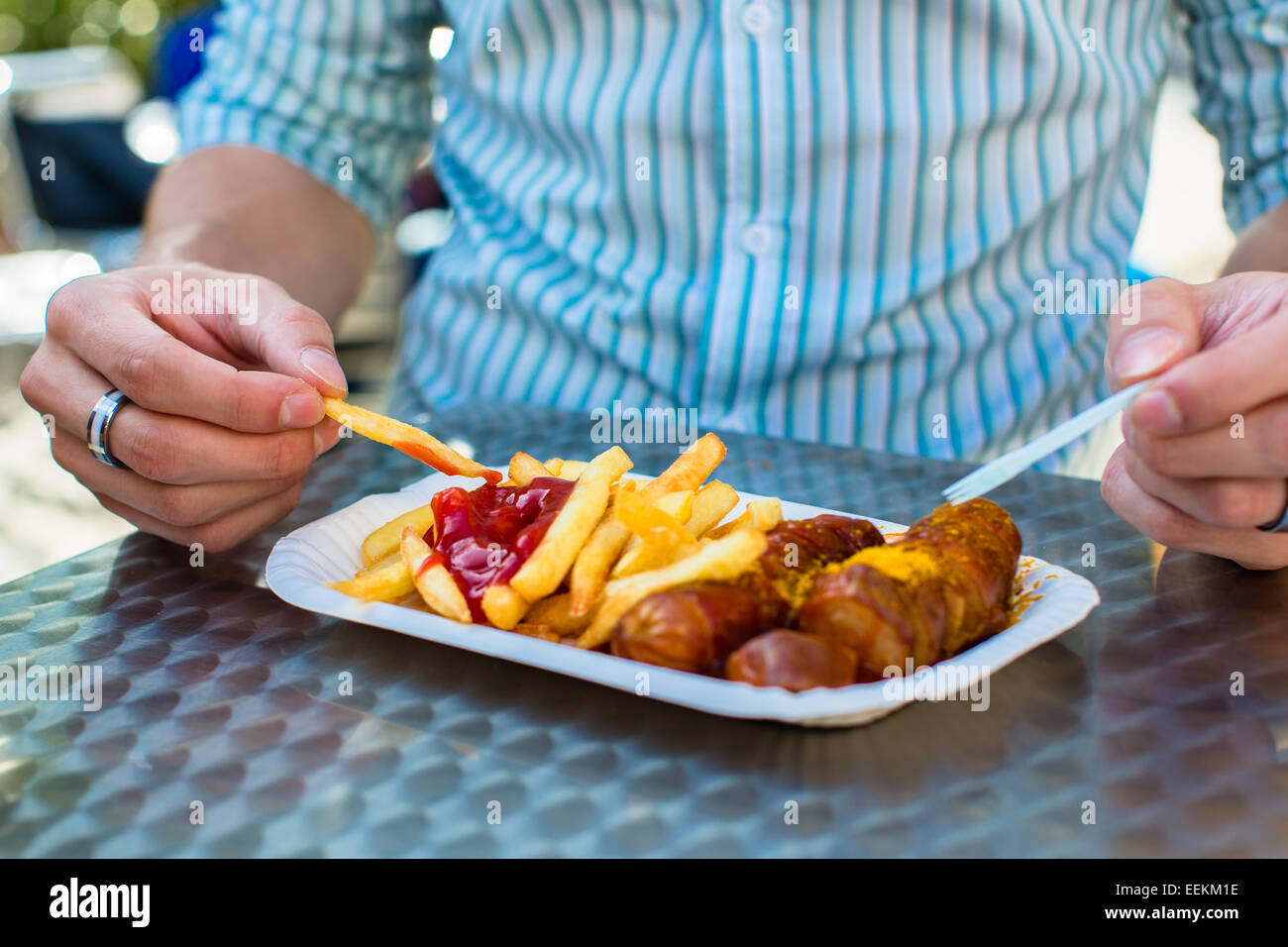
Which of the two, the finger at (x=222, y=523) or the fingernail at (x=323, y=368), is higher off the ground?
the fingernail at (x=323, y=368)

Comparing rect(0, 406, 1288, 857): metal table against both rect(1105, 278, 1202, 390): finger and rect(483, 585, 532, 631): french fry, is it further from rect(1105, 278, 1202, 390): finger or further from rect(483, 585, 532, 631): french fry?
rect(1105, 278, 1202, 390): finger

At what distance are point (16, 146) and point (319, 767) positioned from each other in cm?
700

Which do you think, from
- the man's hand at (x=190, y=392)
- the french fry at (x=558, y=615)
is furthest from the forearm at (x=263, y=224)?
the french fry at (x=558, y=615)

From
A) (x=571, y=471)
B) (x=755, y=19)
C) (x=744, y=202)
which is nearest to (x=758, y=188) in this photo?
(x=744, y=202)

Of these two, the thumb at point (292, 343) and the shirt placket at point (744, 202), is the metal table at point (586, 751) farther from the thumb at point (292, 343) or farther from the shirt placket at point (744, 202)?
the shirt placket at point (744, 202)

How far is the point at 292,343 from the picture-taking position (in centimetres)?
130

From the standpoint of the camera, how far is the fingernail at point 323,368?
126 cm

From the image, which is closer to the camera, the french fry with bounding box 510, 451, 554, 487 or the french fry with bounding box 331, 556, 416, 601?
the french fry with bounding box 331, 556, 416, 601

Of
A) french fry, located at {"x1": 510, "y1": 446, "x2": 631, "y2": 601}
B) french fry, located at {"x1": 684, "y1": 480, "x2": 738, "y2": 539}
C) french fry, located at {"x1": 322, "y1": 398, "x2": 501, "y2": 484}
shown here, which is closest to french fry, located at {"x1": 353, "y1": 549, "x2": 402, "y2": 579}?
french fry, located at {"x1": 322, "y1": 398, "x2": 501, "y2": 484}

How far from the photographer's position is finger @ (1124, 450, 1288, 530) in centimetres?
109

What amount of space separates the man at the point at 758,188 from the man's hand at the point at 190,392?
0.19 ft

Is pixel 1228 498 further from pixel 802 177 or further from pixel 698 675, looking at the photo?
pixel 802 177

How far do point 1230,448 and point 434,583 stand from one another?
751 mm

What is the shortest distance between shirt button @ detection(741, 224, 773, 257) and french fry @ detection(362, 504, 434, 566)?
32.6 inches
